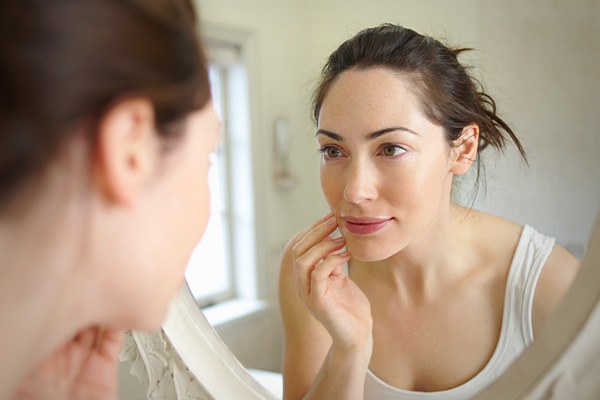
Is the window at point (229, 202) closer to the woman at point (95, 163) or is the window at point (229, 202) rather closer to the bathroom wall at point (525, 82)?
the bathroom wall at point (525, 82)

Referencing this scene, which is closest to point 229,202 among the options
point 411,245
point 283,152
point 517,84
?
point 283,152

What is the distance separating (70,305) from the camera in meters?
0.30

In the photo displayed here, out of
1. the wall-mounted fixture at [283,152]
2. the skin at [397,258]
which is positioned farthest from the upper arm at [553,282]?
the wall-mounted fixture at [283,152]

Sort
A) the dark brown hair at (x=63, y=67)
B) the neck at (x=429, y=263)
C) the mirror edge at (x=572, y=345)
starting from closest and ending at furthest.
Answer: the dark brown hair at (x=63, y=67) < the mirror edge at (x=572, y=345) < the neck at (x=429, y=263)

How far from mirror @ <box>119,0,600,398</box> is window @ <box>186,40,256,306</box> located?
57mm

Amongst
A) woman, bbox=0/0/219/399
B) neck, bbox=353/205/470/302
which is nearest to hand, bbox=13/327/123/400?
woman, bbox=0/0/219/399

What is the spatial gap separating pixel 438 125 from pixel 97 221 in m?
0.27

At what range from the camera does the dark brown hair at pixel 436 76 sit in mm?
433

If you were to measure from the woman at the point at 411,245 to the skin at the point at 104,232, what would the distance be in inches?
6.2

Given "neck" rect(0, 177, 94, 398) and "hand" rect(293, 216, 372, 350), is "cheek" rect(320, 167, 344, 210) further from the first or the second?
"neck" rect(0, 177, 94, 398)

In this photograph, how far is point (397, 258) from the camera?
0.50 meters

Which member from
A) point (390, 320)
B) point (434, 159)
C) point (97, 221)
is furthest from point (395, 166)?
point (97, 221)

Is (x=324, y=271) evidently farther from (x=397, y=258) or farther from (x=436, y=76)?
(x=436, y=76)

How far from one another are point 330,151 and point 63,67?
270 millimetres
